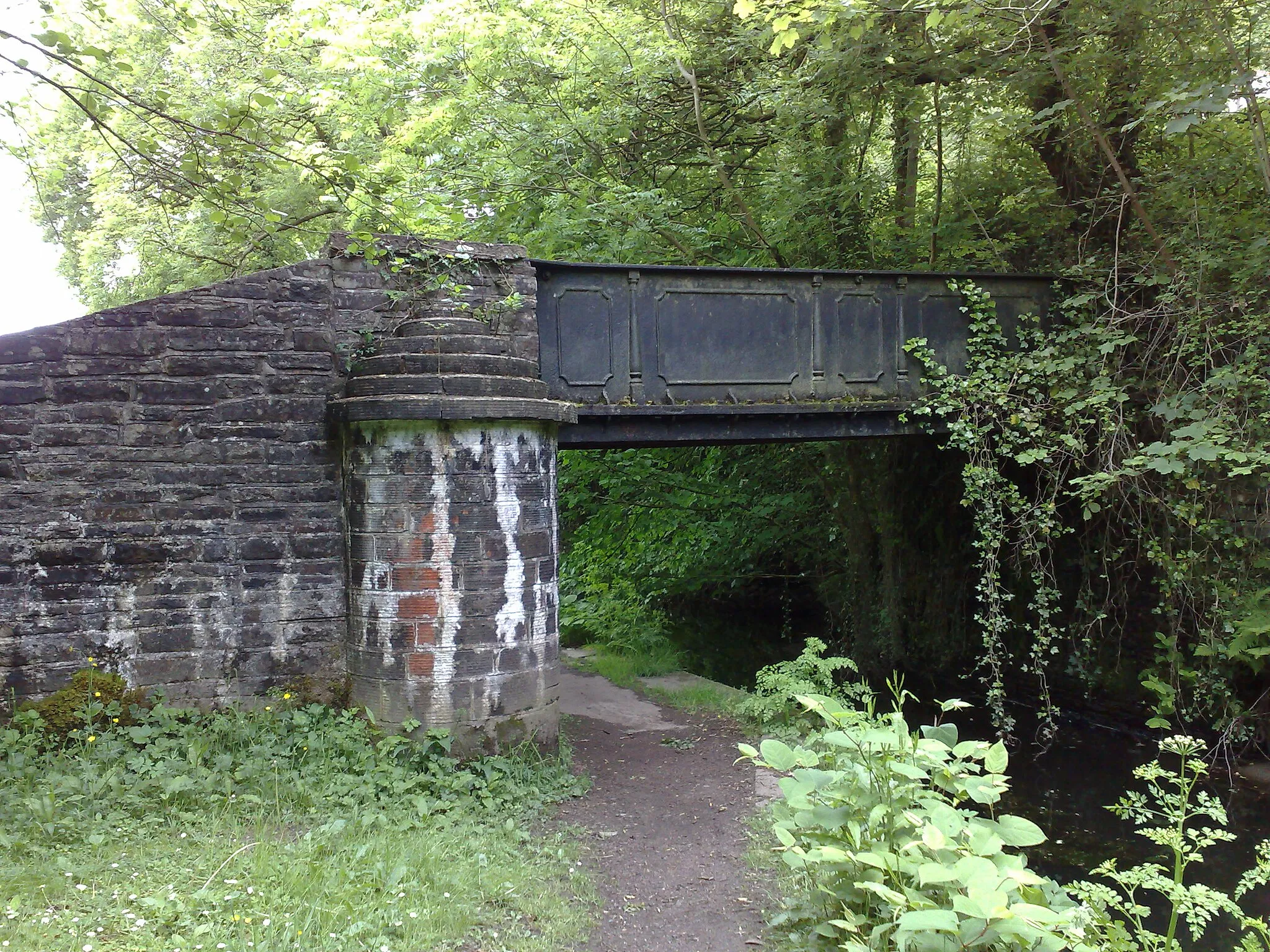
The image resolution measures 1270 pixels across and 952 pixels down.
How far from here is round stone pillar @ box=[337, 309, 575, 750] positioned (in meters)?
5.58

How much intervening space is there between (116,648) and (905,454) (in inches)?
331

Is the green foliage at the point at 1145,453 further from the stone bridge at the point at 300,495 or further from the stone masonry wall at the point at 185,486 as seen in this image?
the stone masonry wall at the point at 185,486

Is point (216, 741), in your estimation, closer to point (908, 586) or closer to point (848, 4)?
point (848, 4)

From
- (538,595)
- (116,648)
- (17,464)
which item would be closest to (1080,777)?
(538,595)

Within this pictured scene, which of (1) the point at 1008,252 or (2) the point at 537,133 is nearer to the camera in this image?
(1) the point at 1008,252

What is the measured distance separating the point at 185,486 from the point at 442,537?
159 centimetres

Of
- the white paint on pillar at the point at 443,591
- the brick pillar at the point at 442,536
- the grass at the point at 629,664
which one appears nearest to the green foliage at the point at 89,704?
the brick pillar at the point at 442,536

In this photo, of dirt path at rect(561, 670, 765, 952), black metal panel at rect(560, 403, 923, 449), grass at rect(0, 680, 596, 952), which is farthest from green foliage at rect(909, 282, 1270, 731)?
grass at rect(0, 680, 596, 952)

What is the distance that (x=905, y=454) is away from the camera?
35.8 ft

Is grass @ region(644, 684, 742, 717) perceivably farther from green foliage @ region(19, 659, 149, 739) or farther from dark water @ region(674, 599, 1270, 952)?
green foliage @ region(19, 659, 149, 739)

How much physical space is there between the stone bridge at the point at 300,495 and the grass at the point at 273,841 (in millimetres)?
317

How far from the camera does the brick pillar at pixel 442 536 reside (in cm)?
558

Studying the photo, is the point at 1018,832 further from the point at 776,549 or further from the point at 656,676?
the point at 776,549

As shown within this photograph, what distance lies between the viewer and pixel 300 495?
582 centimetres
